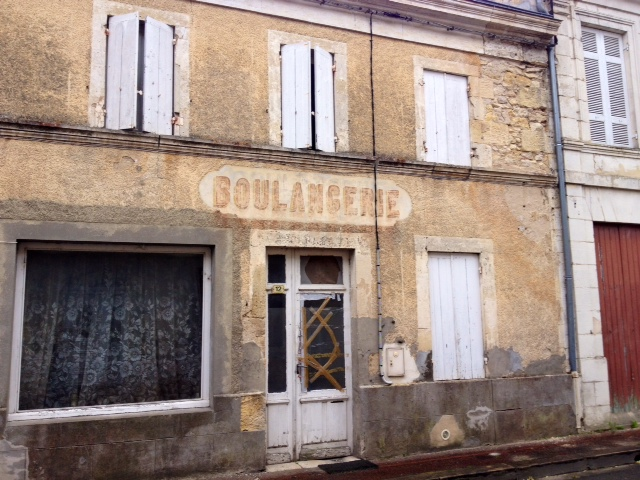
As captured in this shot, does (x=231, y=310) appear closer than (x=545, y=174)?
Yes

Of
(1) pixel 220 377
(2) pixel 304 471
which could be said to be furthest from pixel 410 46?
(2) pixel 304 471

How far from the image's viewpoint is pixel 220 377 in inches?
245

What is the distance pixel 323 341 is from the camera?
273 inches

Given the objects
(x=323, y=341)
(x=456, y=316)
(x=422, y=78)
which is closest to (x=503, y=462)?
(x=456, y=316)

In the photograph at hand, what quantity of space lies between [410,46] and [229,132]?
275 cm

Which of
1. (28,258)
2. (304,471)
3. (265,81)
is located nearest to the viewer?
(28,258)

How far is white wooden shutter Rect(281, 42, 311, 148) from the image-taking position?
6.92 meters

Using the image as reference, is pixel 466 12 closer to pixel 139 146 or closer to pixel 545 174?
pixel 545 174

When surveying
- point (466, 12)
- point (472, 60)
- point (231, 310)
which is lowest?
point (231, 310)

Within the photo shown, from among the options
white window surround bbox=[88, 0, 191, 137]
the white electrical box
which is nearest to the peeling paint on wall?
the white electrical box

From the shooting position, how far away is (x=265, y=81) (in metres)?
6.88

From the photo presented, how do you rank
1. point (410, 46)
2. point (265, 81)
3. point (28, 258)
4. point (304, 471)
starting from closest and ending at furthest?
point (28, 258) → point (304, 471) → point (265, 81) → point (410, 46)

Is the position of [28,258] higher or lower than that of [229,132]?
lower

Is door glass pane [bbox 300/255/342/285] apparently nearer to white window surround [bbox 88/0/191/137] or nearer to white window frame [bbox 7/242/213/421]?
white window frame [bbox 7/242/213/421]
